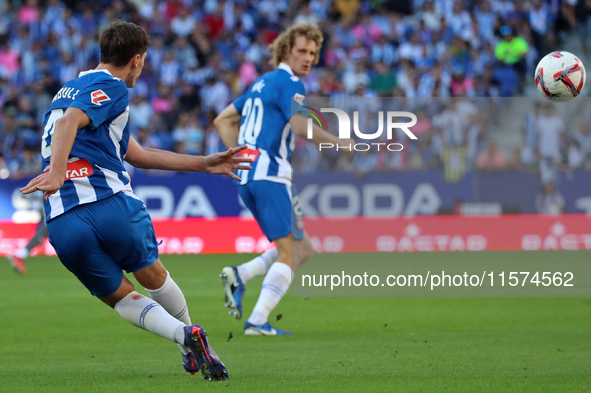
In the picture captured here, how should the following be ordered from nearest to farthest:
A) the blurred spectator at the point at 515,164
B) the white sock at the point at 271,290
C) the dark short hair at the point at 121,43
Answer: the dark short hair at the point at 121,43, the white sock at the point at 271,290, the blurred spectator at the point at 515,164

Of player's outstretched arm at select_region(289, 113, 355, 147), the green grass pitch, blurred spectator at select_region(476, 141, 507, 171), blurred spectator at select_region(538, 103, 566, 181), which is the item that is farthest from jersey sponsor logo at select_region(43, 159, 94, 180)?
blurred spectator at select_region(538, 103, 566, 181)

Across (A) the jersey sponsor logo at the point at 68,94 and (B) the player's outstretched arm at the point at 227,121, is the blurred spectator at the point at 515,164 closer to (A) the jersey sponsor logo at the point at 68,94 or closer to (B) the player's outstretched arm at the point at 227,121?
(B) the player's outstretched arm at the point at 227,121

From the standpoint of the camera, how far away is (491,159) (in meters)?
15.4

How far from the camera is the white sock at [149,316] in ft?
16.8

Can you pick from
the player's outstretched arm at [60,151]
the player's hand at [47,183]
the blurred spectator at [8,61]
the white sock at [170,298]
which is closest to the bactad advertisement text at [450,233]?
the blurred spectator at [8,61]

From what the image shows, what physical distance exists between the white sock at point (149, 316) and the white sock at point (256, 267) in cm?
276

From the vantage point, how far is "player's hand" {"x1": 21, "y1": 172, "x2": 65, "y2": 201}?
4.48 meters

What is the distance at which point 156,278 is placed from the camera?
5.36m

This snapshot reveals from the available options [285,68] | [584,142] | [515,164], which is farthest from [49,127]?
[584,142]

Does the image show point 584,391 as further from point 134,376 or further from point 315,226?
point 315,226

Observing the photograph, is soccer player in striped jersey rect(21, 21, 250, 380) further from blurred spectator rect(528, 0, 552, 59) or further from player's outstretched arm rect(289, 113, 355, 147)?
blurred spectator rect(528, 0, 552, 59)

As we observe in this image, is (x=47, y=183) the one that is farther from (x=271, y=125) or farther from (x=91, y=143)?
(x=271, y=125)

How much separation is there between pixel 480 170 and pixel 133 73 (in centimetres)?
1118

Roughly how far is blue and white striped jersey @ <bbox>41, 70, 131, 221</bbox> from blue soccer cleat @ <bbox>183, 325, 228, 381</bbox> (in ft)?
3.01
